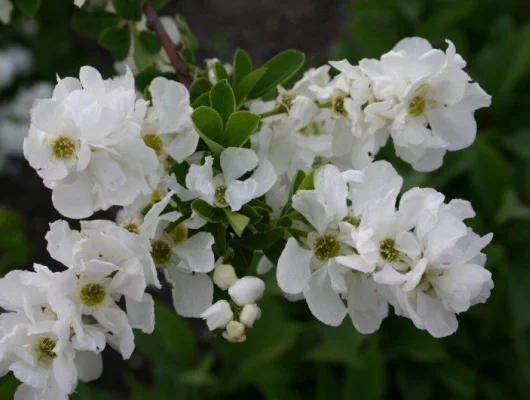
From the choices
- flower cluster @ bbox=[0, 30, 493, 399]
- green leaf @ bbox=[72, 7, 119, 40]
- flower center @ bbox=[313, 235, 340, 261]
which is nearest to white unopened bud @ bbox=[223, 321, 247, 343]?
flower cluster @ bbox=[0, 30, 493, 399]

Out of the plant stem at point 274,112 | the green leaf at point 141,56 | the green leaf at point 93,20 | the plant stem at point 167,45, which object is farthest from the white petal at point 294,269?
the green leaf at point 93,20

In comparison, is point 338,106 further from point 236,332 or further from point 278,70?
point 236,332

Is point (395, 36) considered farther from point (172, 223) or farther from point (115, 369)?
point (172, 223)

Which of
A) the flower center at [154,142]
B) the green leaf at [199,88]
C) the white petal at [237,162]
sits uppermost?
the flower center at [154,142]

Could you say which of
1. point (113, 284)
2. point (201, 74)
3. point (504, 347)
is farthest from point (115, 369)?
point (113, 284)

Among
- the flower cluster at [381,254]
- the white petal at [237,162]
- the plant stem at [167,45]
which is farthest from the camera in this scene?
the plant stem at [167,45]

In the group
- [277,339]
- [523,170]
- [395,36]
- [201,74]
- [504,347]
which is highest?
[201,74]

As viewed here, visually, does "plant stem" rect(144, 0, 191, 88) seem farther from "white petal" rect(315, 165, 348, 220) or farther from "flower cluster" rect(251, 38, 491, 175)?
"white petal" rect(315, 165, 348, 220)

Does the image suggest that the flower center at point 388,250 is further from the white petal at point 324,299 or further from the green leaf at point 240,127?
the green leaf at point 240,127
